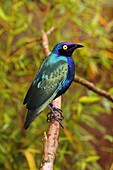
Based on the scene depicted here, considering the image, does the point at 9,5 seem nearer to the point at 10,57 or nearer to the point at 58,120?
the point at 10,57

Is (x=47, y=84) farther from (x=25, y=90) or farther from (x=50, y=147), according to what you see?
(x=25, y=90)

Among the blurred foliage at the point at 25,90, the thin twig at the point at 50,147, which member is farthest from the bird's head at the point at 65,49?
the blurred foliage at the point at 25,90

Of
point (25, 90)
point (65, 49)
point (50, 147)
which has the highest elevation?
point (65, 49)

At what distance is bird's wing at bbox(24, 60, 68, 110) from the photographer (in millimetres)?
1626

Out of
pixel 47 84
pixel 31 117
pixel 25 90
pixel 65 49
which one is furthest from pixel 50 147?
pixel 25 90

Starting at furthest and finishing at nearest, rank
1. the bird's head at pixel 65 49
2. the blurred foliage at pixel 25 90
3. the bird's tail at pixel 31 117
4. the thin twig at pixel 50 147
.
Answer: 1. the blurred foliage at pixel 25 90
2. the bird's head at pixel 65 49
3. the bird's tail at pixel 31 117
4. the thin twig at pixel 50 147

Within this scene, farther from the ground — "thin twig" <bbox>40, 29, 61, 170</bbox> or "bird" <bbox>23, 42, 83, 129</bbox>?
"bird" <bbox>23, 42, 83, 129</bbox>

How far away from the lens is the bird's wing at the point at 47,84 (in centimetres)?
163

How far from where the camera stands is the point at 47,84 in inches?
65.9

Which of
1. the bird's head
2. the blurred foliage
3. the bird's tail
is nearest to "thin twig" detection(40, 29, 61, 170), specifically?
the bird's tail

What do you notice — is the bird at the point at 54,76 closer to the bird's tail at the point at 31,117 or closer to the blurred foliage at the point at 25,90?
the bird's tail at the point at 31,117

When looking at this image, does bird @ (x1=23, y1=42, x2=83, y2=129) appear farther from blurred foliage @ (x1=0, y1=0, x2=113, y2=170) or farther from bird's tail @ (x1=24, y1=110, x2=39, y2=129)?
blurred foliage @ (x1=0, y1=0, x2=113, y2=170)

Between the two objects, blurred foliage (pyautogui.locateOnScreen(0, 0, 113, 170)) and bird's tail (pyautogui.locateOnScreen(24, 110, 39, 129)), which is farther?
blurred foliage (pyautogui.locateOnScreen(0, 0, 113, 170))

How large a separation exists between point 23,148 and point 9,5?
2.80 feet
